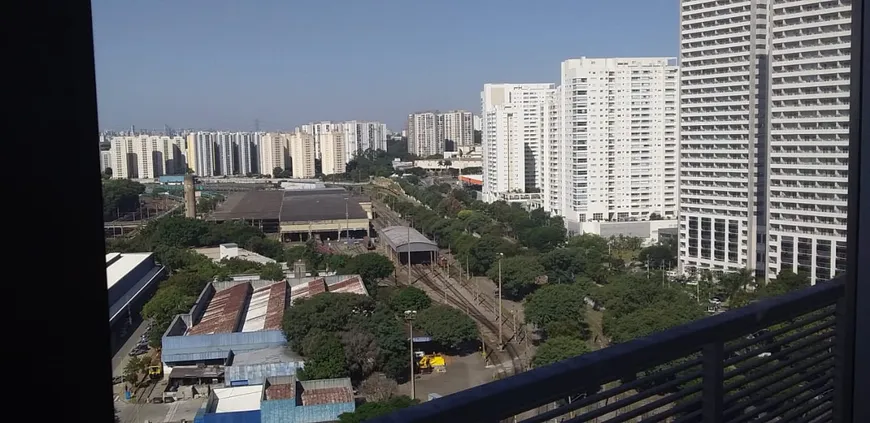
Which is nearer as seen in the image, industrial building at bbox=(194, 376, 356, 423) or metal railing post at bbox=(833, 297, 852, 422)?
metal railing post at bbox=(833, 297, 852, 422)

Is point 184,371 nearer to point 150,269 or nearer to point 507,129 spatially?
point 150,269

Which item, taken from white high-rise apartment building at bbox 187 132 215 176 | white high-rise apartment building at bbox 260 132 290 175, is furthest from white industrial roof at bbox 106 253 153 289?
white high-rise apartment building at bbox 260 132 290 175

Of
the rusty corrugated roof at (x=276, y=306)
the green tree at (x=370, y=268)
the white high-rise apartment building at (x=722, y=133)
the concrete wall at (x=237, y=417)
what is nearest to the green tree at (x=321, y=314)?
the rusty corrugated roof at (x=276, y=306)

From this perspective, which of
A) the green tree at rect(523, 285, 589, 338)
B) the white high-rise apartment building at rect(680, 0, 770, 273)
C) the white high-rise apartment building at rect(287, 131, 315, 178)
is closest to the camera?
the green tree at rect(523, 285, 589, 338)

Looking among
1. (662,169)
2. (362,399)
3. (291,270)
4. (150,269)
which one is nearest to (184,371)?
(150,269)

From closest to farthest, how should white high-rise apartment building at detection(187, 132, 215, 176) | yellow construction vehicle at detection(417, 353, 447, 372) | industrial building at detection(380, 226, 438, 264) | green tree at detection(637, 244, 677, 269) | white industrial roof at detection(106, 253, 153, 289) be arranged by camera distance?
white industrial roof at detection(106, 253, 153, 289), white high-rise apartment building at detection(187, 132, 215, 176), yellow construction vehicle at detection(417, 353, 447, 372), green tree at detection(637, 244, 677, 269), industrial building at detection(380, 226, 438, 264)

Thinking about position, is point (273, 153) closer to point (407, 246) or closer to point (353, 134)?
point (407, 246)

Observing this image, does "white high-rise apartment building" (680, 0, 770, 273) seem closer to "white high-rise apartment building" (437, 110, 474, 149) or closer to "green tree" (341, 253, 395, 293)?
"green tree" (341, 253, 395, 293)
